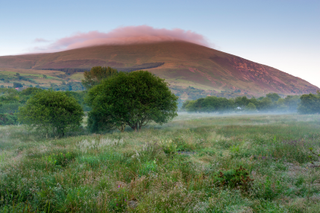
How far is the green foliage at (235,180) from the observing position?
4672 millimetres

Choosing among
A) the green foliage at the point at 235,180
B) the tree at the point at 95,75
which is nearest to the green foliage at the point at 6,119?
the tree at the point at 95,75

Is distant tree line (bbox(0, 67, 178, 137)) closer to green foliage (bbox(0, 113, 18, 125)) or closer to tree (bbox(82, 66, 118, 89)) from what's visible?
green foliage (bbox(0, 113, 18, 125))

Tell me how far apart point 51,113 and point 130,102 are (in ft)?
31.8

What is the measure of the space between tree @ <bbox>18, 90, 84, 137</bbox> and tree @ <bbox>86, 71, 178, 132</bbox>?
2.61 metres

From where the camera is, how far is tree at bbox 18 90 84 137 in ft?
65.6

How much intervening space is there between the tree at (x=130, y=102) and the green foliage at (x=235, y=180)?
1633cm

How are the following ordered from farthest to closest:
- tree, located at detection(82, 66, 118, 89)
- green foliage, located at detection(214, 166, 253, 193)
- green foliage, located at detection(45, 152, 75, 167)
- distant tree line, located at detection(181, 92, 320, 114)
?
distant tree line, located at detection(181, 92, 320, 114) → tree, located at detection(82, 66, 118, 89) → green foliage, located at detection(45, 152, 75, 167) → green foliage, located at detection(214, 166, 253, 193)

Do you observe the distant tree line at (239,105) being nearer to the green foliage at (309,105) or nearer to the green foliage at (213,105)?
the green foliage at (213,105)

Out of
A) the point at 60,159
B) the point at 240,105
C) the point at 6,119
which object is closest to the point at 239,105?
the point at 240,105

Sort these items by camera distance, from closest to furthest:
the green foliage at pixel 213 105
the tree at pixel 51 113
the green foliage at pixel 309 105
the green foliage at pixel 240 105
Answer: the tree at pixel 51 113
the green foliage at pixel 309 105
the green foliage at pixel 213 105
the green foliage at pixel 240 105

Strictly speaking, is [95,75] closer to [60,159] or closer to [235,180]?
[60,159]

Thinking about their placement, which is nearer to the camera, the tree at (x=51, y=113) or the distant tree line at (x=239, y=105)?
the tree at (x=51, y=113)

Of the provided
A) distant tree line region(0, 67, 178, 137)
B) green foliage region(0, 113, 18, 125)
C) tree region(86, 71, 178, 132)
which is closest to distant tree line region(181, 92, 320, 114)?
tree region(86, 71, 178, 132)

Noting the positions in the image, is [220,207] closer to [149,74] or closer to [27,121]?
[149,74]
